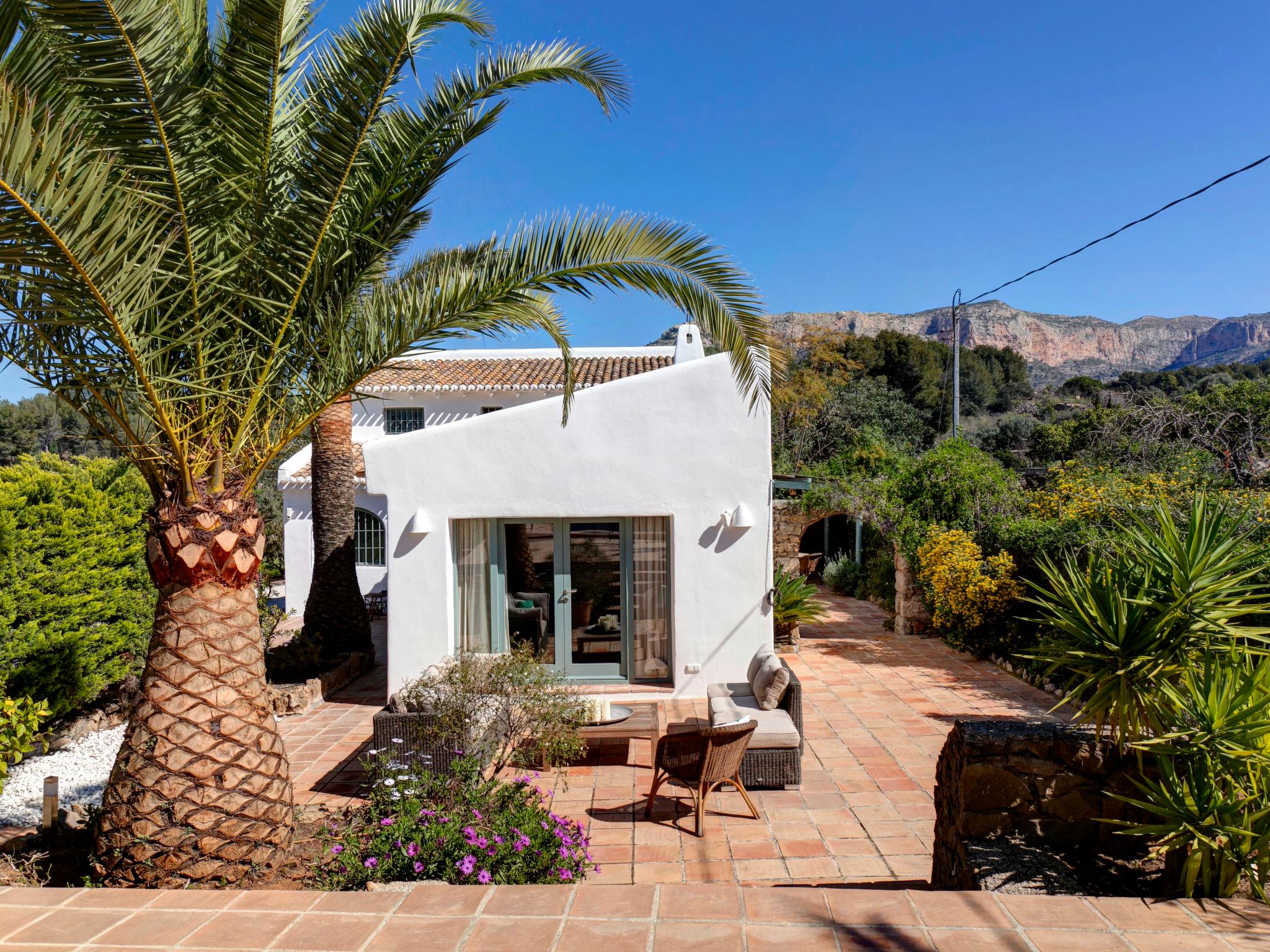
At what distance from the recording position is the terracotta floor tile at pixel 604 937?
3.16m

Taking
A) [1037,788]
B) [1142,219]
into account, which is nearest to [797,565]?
[1142,219]

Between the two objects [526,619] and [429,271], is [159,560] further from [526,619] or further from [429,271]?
[526,619]

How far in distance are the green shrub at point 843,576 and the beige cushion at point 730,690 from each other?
11965 mm

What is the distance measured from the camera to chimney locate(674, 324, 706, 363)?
16.1 metres

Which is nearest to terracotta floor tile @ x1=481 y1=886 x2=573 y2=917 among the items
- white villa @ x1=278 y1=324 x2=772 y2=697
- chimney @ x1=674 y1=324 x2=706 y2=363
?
white villa @ x1=278 y1=324 x2=772 y2=697

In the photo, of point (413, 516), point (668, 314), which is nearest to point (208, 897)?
point (668, 314)

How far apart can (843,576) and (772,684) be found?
13757mm

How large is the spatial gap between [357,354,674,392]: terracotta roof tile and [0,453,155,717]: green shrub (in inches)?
419

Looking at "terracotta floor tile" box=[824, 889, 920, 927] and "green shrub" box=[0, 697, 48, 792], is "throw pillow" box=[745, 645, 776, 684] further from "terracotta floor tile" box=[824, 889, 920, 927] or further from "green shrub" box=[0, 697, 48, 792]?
"green shrub" box=[0, 697, 48, 792]

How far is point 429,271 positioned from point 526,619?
623 centimetres

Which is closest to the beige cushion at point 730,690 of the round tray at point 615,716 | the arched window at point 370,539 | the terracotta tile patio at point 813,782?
the terracotta tile patio at point 813,782

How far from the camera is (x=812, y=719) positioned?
955cm

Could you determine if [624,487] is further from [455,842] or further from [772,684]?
[455,842]

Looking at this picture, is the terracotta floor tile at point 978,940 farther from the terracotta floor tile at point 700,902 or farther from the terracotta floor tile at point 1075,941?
the terracotta floor tile at point 700,902
